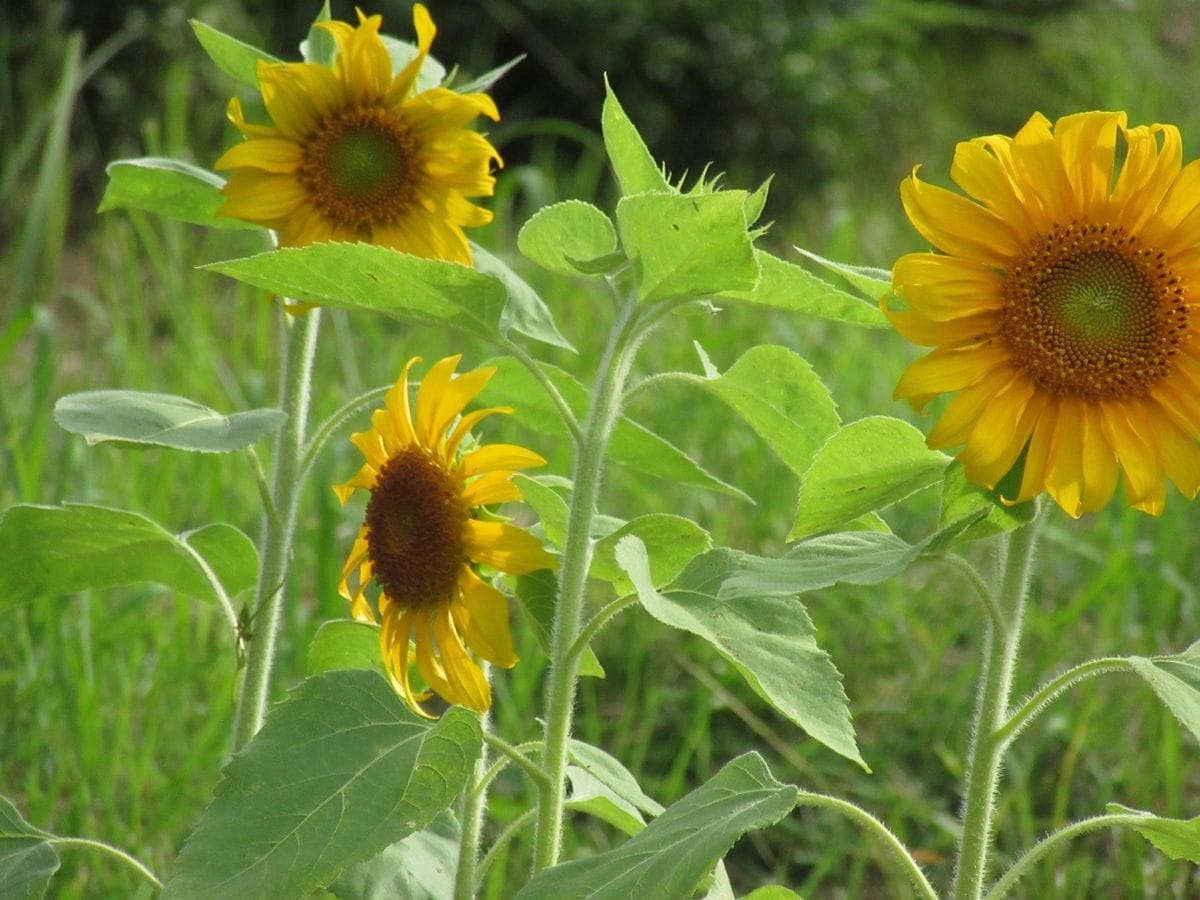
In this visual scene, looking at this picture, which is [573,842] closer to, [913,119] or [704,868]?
[704,868]

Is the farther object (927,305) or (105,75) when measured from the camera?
(105,75)

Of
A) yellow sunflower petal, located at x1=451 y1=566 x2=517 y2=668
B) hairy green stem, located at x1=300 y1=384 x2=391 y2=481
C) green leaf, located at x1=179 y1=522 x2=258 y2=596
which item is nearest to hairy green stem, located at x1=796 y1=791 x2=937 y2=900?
yellow sunflower petal, located at x1=451 y1=566 x2=517 y2=668

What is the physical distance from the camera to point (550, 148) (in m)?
4.82

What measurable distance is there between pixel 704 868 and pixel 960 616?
1.48 metres

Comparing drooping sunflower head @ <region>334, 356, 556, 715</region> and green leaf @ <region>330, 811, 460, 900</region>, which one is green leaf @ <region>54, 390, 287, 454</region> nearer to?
drooping sunflower head @ <region>334, 356, 556, 715</region>

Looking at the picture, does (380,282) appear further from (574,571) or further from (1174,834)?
(1174,834)

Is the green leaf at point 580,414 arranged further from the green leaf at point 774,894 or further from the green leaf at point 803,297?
the green leaf at point 774,894

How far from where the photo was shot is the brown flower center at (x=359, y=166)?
124 cm

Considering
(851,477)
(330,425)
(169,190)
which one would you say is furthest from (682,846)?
(169,190)

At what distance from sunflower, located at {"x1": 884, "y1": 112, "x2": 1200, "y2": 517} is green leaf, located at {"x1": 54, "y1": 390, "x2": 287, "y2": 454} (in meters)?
0.45

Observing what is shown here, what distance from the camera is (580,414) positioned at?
128 centimetres

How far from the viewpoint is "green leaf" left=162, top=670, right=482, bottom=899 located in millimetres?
927

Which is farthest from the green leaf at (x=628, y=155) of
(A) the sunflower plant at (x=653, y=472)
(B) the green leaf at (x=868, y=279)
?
(B) the green leaf at (x=868, y=279)

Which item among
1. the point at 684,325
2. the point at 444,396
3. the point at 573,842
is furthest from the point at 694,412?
the point at 444,396
